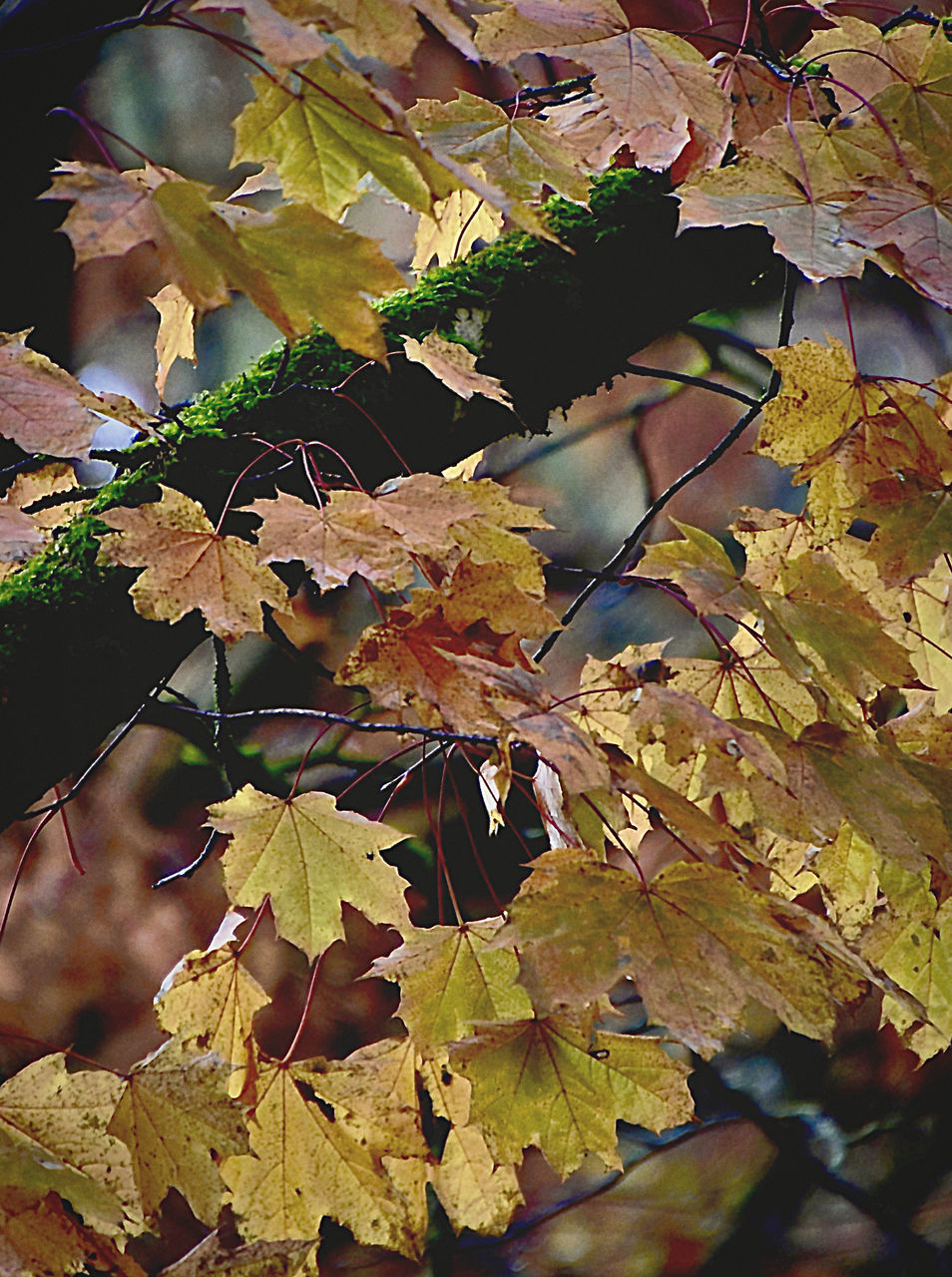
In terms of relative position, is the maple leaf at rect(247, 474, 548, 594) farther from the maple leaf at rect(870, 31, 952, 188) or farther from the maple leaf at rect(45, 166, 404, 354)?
the maple leaf at rect(870, 31, 952, 188)

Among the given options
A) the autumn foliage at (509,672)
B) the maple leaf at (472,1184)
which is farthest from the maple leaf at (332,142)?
the maple leaf at (472,1184)

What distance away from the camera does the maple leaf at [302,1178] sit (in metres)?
0.80

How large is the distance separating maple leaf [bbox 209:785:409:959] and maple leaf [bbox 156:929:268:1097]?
120 mm

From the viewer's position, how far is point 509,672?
23.8 inches

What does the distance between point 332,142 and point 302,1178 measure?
29.5 inches

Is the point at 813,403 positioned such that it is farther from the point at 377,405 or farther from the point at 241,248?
the point at 241,248

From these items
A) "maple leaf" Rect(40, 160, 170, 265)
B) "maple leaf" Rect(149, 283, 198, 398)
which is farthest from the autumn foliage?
"maple leaf" Rect(149, 283, 198, 398)

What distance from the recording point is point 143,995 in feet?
8.96

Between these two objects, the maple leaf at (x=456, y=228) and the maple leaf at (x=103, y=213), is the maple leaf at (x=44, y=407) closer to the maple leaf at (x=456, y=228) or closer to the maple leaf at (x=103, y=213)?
the maple leaf at (x=103, y=213)

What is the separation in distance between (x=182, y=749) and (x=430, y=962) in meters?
2.24

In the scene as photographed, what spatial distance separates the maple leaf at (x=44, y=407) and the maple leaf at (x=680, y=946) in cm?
42

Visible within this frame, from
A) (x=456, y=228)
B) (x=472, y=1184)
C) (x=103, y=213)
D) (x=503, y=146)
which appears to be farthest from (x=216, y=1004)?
(x=456, y=228)

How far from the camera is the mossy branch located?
0.70m

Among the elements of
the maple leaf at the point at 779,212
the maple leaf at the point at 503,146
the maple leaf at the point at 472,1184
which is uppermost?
the maple leaf at the point at 503,146
